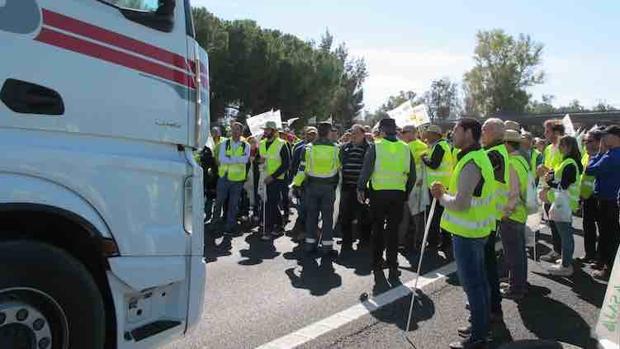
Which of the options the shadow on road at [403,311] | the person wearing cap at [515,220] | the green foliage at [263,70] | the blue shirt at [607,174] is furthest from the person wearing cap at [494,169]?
the green foliage at [263,70]

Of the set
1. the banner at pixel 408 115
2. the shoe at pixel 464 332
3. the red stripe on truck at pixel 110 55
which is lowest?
the shoe at pixel 464 332

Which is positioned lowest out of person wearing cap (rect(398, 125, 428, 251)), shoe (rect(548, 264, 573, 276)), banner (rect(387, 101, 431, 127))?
shoe (rect(548, 264, 573, 276))

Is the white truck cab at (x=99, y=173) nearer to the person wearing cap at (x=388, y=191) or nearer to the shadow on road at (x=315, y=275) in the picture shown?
the shadow on road at (x=315, y=275)

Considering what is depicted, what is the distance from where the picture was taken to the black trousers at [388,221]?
750cm

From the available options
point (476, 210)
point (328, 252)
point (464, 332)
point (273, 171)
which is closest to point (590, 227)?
point (328, 252)

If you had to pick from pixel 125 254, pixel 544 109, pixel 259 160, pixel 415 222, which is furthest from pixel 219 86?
pixel 544 109

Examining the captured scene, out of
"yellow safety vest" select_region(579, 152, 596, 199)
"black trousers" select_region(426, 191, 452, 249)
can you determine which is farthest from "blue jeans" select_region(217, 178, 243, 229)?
"yellow safety vest" select_region(579, 152, 596, 199)

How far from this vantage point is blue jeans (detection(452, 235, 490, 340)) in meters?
4.94

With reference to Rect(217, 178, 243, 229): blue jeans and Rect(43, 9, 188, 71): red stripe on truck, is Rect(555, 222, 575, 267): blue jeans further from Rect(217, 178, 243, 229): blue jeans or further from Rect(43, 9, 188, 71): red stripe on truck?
Rect(43, 9, 188, 71): red stripe on truck

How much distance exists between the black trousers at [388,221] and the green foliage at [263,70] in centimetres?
3431

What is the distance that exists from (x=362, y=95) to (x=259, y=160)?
74679 millimetres

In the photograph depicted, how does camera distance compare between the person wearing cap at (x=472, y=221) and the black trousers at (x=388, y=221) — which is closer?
the person wearing cap at (x=472, y=221)

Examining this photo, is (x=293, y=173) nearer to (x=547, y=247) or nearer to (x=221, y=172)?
(x=221, y=172)

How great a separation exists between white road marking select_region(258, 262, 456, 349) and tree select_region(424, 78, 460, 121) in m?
80.3
